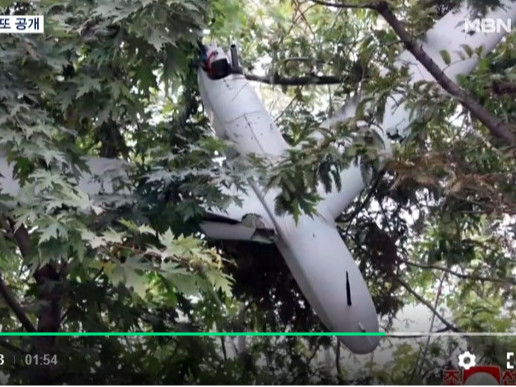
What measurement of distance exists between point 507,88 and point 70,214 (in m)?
0.75

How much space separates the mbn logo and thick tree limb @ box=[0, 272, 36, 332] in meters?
0.90

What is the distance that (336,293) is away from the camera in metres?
1.58

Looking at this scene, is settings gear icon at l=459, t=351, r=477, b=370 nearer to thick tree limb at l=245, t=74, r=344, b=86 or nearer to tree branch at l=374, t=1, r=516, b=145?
tree branch at l=374, t=1, r=516, b=145

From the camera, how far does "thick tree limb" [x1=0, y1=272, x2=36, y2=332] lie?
1552mm

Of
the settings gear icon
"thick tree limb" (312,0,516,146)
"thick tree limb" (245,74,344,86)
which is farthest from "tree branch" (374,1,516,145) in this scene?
the settings gear icon

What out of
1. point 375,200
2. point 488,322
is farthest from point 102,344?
point 488,322

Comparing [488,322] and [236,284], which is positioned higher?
A: [236,284]

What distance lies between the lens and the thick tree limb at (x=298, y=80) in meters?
1.62

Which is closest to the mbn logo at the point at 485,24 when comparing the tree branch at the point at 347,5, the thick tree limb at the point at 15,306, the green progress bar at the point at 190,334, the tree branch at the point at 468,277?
the tree branch at the point at 347,5

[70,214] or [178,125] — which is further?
[178,125]

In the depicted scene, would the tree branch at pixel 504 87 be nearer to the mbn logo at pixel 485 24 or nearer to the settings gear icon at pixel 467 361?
the mbn logo at pixel 485 24

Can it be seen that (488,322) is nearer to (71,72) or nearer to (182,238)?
(182,238)

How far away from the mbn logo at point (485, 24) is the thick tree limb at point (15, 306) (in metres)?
0.90

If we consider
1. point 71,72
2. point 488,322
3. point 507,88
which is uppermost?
point 71,72
